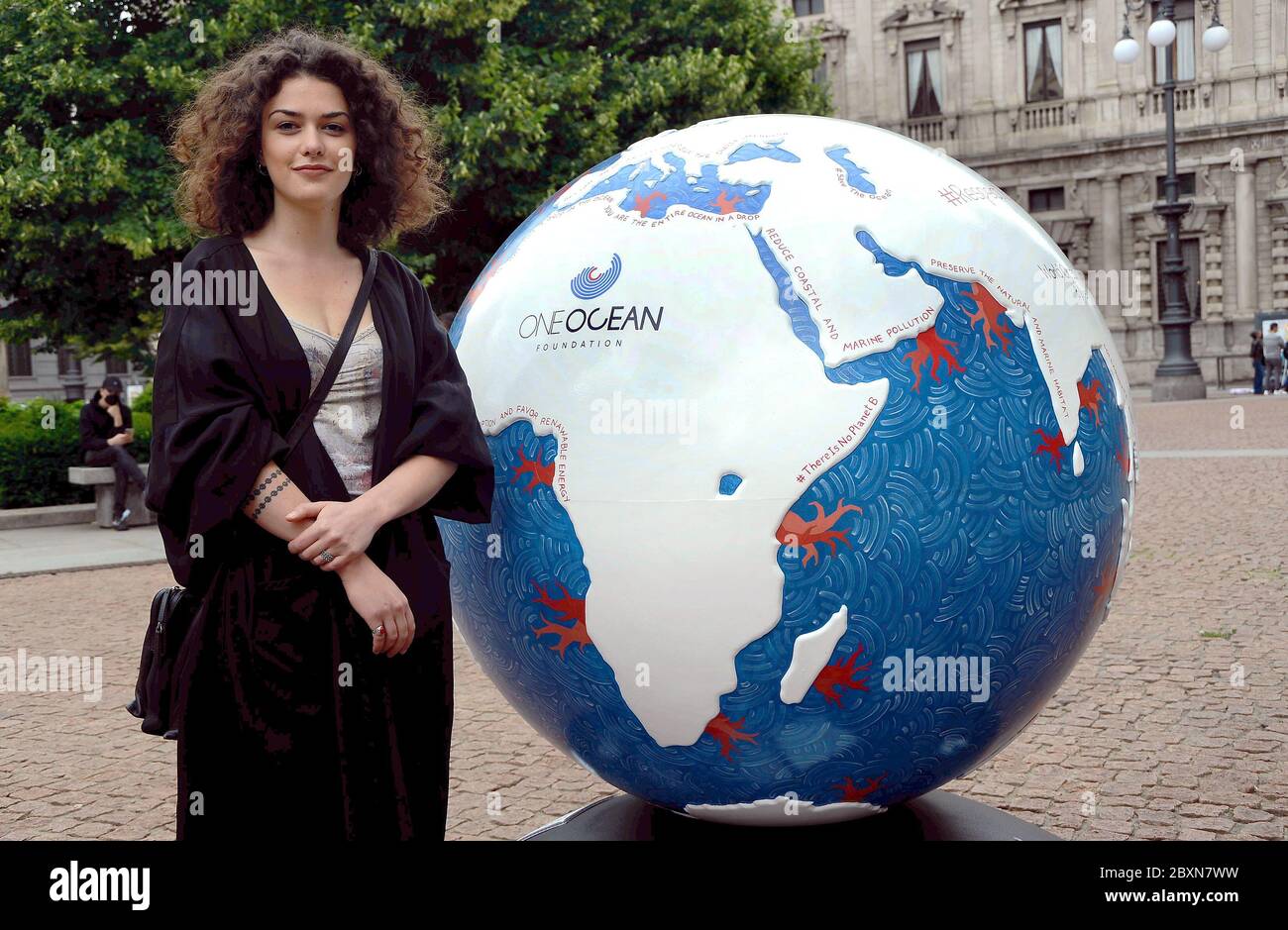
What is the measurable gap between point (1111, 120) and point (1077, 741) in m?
36.9

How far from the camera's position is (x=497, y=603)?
3.34 m

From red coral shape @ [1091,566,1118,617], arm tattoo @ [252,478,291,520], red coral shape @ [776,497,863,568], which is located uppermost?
arm tattoo @ [252,478,291,520]

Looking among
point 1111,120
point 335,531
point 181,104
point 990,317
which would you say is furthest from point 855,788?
point 1111,120

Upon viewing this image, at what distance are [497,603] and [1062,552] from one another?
1445 mm

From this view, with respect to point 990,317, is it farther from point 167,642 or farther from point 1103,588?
point 167,642

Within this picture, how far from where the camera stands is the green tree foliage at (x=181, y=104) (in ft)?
49.7


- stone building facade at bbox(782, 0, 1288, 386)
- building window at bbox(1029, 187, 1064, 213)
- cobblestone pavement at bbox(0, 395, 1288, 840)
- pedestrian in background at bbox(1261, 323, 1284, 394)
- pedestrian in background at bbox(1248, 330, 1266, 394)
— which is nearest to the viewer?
cobblestone pavement at bbox(0, 395, 1288, 840)

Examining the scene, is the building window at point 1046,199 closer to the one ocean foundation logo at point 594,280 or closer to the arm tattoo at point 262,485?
the one ocean foundation logo at point 594,280

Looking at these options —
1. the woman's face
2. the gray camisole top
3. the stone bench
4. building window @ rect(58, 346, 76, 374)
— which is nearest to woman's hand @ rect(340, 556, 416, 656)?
the gray camisole top

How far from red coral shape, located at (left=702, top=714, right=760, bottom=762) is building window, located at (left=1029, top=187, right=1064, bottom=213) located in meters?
39.2

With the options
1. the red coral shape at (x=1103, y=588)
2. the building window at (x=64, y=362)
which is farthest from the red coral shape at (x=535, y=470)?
the building window at (x=64, y=362)

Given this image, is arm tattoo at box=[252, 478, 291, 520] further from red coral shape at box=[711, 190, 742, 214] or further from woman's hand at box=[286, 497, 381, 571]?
red coral shape at box=[711, 190, 742, 214]

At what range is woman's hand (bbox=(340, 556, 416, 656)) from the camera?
9.02 feet
